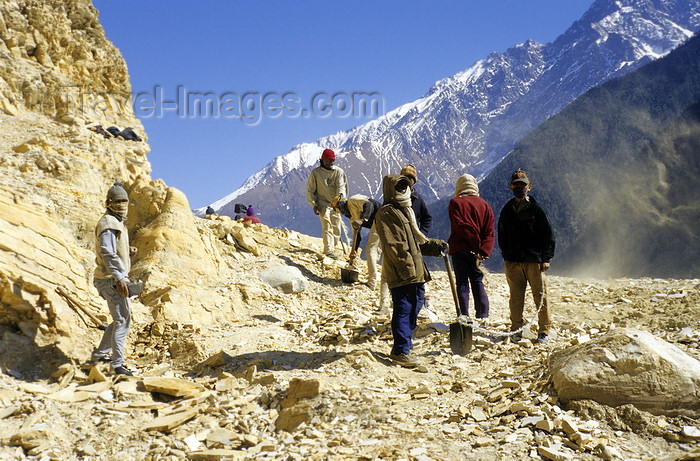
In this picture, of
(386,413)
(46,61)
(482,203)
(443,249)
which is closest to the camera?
(386,413)

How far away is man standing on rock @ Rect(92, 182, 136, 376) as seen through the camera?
4402 mm

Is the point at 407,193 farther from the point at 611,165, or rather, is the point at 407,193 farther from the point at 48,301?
the point at 611,165

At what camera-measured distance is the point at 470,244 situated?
573 cm

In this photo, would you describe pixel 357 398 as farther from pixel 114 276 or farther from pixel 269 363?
pixel 114 276

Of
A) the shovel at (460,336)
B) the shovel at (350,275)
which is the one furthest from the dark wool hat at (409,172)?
the shovel at (350,275)

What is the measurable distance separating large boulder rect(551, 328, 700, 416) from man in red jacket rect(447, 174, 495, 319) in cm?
200

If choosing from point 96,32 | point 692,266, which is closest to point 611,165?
point 692,266

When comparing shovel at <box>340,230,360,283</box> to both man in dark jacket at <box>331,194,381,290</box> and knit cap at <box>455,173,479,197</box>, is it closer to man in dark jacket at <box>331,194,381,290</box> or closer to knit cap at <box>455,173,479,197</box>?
man in dark jacket at <box>331,194,381,290</box>

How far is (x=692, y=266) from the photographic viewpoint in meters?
48.3

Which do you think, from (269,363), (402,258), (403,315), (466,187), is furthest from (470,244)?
(269,363)

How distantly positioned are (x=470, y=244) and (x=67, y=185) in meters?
6.53

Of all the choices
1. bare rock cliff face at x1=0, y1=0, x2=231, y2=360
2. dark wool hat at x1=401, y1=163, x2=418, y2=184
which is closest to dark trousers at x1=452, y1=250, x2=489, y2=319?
dark wool hat at x1=401, y1=163, x2=418, y2=184

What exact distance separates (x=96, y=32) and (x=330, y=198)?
35.0 feet

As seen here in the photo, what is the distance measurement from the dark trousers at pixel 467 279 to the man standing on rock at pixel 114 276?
3.66 m
